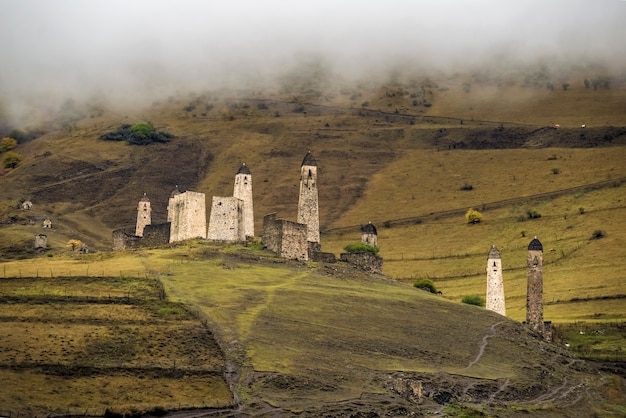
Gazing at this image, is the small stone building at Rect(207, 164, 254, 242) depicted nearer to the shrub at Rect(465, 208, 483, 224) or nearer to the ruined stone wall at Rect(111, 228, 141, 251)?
the ruined stone wall at Rect(111, 228, 141, 251)

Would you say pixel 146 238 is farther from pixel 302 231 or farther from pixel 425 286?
pixel 425 286

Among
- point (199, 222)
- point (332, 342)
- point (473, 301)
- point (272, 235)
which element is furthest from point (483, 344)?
point (199, 222)

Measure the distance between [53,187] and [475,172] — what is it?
2743 inches

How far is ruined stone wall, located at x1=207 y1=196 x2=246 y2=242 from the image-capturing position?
111 m

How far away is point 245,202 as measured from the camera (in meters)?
114

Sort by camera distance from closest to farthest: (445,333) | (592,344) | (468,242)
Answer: (445,333) → (592,344) → (468,242)

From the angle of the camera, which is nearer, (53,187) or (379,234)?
(379,234)

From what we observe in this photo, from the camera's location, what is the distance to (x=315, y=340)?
81.2 m

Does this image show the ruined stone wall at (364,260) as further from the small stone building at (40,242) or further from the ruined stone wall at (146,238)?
the small stone building at (40,242)

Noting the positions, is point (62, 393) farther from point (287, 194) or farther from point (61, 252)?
point (287, 194)

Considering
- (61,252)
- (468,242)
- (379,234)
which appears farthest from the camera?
(379,234)

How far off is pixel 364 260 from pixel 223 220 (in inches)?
554

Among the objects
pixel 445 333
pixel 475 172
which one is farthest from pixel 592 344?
pixel 475 172

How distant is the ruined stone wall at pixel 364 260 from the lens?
11250 centimetres
